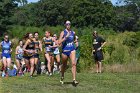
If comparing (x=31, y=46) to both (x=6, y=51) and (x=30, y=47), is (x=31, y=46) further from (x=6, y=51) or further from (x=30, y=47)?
(x=6, y=51)

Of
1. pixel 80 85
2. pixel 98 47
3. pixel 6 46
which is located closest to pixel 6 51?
pixel 6 46

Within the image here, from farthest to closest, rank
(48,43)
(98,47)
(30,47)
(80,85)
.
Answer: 1. (98,47)
2. (48,43)
3. (30,47)
4. (80,85)

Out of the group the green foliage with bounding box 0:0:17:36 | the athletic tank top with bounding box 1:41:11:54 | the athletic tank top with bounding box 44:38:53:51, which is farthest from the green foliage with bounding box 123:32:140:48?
the green foliage with bounding box 0:0:17:36

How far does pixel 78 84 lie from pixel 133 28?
88985 mm

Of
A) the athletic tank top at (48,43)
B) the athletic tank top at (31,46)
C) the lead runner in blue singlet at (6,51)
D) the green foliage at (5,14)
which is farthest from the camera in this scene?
the green foliage at (5,14)

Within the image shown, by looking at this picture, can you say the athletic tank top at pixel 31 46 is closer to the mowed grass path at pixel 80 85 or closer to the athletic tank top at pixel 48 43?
the athletic tank top at pixel 48 43

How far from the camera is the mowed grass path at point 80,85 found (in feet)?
43.8

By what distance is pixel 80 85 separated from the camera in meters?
14.4

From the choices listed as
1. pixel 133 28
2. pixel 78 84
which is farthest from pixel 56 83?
pixel 133 28

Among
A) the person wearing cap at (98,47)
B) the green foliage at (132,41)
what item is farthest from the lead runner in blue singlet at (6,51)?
the green foliage at (132,41)

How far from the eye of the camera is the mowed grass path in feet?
43.8

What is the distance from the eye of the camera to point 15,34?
2685 inches

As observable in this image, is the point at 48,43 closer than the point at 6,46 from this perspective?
Yes

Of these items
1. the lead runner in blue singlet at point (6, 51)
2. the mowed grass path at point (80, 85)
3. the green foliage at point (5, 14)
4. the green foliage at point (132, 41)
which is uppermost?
the green foliage at point (5, 14)
